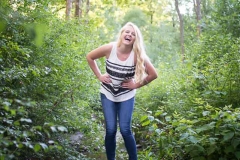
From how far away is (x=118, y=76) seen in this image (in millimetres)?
4328

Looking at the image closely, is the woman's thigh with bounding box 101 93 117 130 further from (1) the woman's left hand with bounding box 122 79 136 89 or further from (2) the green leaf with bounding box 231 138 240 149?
(2) the green leaf with bounding box 231 138 240 149

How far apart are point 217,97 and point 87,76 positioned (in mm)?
2161

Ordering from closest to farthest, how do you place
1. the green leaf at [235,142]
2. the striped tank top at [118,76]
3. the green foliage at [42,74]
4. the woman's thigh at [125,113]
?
the green leaf at [235,142]
the green foliage at [42,74]
the woman's thigh at [125,113]
the striped tank top at [118,76]

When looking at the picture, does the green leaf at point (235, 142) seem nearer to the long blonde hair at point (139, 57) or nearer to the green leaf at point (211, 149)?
the green leaf at point (211, 149)

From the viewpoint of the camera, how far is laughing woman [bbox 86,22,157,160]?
167 inches

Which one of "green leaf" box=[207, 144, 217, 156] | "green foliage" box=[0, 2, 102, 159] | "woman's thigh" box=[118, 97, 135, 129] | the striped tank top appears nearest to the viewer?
"green leaf" box=[207, 144, 217, 156]

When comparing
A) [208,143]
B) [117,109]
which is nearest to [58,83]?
[117,109]

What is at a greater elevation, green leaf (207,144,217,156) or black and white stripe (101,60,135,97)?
black and white stripe (101,60,135,97)

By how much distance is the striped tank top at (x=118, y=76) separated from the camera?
4293 millimetres

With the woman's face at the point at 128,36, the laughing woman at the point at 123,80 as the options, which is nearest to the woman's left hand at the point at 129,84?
the laughing woman at the point at 123,80

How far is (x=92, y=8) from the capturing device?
20.2m

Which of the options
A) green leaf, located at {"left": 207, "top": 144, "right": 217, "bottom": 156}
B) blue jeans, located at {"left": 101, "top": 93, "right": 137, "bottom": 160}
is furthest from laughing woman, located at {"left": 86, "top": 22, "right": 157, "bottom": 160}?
green leaf, located at {"left": 207, "top": 144, "right": 217, "bottom": 156}

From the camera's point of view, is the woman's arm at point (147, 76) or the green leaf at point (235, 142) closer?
the green leaf at point (235, 142)

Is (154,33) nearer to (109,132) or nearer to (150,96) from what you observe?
(150,96)
